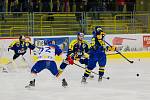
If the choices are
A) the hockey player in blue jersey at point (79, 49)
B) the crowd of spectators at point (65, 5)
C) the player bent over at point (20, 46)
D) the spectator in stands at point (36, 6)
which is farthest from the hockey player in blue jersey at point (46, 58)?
the spectator in stands at point (36, 6)

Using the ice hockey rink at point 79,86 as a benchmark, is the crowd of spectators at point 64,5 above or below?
above

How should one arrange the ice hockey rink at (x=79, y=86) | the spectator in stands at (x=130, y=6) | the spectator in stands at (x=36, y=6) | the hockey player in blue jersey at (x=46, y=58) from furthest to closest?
the spectator in stands at (x=130, y=6), the spectator in stands at (x=36, y=6), the hockey player in blue jersey at (x=46, y=58), the ice hockey rink at (x=79, y=86)

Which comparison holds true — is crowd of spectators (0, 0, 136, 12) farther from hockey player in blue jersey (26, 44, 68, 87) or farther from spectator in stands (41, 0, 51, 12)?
hockey player in blue jersey (26, 44, 68, 87)

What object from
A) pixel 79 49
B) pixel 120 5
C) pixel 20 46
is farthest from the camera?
pixel 120 5

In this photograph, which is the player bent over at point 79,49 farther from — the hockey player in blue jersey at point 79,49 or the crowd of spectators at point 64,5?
the crowd of spectators at point 64,5

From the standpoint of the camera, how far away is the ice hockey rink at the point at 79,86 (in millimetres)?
8648

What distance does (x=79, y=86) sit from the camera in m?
9.99

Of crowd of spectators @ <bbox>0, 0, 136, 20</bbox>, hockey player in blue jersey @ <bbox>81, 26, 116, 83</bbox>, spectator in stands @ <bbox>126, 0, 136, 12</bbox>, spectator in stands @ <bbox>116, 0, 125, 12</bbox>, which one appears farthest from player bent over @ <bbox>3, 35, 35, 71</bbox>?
spectator in stands @ <bbox>126, 0, 136, 12</bbox>

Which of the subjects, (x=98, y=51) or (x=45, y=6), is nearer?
(x=98, y=51)

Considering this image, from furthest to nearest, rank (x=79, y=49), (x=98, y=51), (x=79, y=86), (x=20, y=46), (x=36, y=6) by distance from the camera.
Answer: (x=36, y=6) < (x=20, y=46) < (x=79, y=49) < (x=98, y=51) < (x=79, y=86)

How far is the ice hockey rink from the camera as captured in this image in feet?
28.4

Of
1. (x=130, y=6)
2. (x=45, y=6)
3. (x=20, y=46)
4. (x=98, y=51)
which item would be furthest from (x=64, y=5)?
(x=98, y=51)

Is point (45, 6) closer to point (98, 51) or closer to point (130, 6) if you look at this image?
point (130, 6)

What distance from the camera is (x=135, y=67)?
13.5 m
